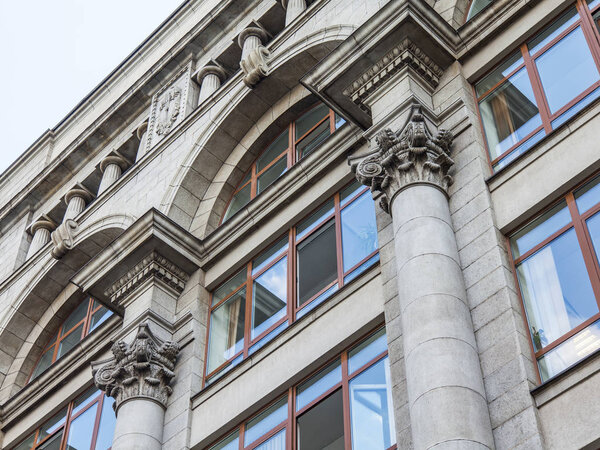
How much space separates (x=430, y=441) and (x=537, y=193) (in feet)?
16.1

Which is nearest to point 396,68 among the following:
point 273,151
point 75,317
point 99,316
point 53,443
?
point 273,151

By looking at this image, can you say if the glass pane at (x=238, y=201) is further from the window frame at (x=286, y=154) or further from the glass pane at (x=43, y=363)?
the glass pane at (x=43, y=363)

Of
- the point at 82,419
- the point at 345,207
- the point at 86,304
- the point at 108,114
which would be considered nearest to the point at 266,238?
the point at 345,207

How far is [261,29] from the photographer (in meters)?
27.9

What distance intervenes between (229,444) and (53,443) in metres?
7.34

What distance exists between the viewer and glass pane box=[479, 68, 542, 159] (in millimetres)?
17984

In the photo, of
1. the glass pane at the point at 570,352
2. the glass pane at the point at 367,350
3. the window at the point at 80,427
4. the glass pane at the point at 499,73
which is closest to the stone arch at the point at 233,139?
the window at the point at 80,427

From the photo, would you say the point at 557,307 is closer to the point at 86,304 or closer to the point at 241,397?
the point at 241,397

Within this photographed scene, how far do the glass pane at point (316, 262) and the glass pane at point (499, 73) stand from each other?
4003 millimetres

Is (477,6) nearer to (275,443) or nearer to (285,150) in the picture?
(285,150)

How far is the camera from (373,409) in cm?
1661

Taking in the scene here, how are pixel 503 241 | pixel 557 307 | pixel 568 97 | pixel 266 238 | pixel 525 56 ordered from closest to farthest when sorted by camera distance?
pixel 557 307 < pixel 503 241 < pixel 568 97 < pixel 525 56 < pixel 266 238

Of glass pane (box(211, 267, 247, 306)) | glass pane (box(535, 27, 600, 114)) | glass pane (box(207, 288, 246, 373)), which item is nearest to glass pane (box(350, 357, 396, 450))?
glass pane (box(207, 288, 246, 373))

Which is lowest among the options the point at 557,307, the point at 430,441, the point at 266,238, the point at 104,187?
the point at 430,441
